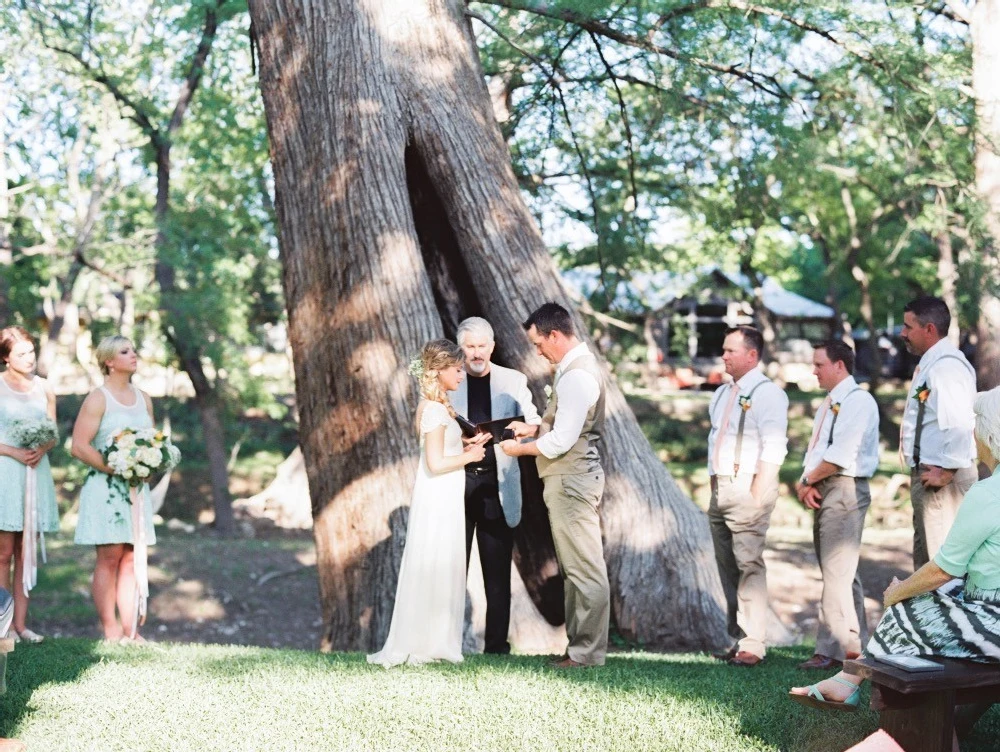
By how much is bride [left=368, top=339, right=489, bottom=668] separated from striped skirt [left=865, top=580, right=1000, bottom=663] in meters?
2.76

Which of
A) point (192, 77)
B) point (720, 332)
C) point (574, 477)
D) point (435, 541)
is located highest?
point (192, 77)

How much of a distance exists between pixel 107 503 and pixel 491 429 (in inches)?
112

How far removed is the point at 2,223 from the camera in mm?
18594

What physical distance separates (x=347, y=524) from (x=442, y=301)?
2.14 meters

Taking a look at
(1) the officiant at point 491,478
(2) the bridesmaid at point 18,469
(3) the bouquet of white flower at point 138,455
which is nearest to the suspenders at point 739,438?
(1) the officiant at point 491,478

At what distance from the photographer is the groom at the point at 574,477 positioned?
6234 millimetres

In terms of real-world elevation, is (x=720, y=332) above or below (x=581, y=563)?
above

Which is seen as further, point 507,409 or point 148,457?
point 148,457

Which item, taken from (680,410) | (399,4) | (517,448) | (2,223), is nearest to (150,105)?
(2,223)

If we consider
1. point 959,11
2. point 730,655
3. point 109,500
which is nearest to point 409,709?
point 730,655

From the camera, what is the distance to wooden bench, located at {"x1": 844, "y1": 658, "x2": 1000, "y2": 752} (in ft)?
12.5

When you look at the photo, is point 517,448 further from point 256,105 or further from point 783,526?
point 256,105

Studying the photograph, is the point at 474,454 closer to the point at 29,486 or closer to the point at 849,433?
the point at 849,433

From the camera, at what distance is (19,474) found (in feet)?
25.0
